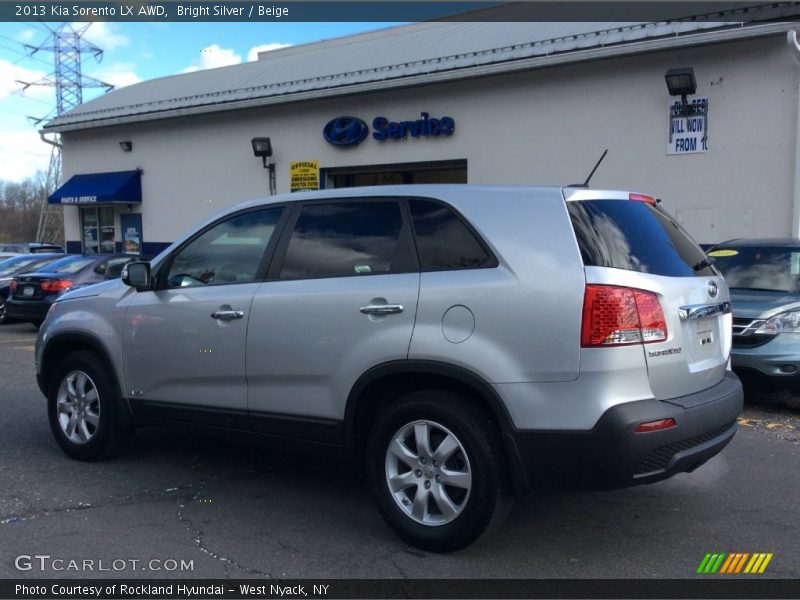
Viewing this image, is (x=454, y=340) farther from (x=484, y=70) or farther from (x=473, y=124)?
(x=473, y=124)

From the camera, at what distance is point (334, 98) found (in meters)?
17.6

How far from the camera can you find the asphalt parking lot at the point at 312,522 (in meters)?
3.95

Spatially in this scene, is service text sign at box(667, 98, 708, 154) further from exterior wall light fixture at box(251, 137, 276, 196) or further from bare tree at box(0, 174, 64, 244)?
bare tree at box(0, 174, 64, 244)

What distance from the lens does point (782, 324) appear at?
718 centimetres

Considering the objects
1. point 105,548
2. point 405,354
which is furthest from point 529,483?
point 105,548

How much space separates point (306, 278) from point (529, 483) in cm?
173

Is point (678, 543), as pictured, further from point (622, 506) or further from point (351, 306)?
point (351, 306)

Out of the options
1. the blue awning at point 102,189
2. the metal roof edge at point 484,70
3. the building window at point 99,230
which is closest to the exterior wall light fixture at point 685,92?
the metal roof edge at point 484,70

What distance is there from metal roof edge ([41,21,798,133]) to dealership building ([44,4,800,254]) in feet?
0.11

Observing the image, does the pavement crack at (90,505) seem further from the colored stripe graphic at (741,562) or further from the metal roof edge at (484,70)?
the metal roof edge at (484,70)

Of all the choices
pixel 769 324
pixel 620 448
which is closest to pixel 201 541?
pixel 620 448

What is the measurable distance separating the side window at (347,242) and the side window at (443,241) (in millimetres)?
102

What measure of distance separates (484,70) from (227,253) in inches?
436

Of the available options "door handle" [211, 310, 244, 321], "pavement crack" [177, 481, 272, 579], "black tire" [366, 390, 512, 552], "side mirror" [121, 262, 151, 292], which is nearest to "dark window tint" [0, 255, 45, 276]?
"side mirror" [121, 262, 151, 292]
